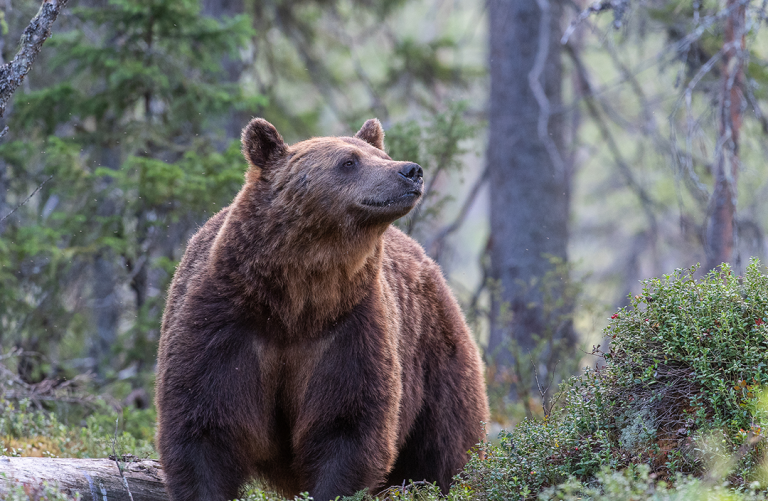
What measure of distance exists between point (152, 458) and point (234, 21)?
4974 mm

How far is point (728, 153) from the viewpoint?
7.33 metres

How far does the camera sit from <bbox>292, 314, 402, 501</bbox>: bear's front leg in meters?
4.52

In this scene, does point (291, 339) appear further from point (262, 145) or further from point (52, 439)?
point (52, 439)

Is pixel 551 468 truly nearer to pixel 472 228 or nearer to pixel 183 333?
pixel 183 333

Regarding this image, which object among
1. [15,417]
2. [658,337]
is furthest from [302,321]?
[15,417]

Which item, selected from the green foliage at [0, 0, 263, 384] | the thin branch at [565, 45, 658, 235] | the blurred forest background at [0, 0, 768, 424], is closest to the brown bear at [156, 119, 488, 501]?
the blurred forest background at [0, 0, 768, 424]

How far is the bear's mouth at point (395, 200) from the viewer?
457 cm

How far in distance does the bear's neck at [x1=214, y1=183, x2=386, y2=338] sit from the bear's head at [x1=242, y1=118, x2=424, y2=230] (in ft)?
0.27

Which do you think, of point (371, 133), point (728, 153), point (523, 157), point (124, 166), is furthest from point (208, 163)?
point (728, 153)

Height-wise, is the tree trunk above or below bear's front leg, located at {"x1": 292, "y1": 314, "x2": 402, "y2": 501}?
above

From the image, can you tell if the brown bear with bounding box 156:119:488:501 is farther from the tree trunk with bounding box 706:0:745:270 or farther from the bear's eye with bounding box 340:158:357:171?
the tree trunk with bounding box 706:0:745:270

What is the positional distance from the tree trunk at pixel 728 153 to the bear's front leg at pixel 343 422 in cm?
422

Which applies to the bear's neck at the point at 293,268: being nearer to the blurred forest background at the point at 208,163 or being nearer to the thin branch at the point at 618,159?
the blurred forest background at the point at 208,163

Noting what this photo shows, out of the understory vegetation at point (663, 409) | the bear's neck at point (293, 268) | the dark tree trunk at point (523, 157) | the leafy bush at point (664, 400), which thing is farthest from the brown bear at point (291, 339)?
the dark tree trunk at point (523, 157)
